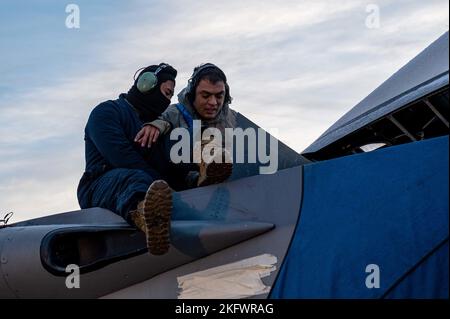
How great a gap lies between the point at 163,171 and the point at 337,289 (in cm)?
235

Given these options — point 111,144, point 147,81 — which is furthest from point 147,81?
point 111,144

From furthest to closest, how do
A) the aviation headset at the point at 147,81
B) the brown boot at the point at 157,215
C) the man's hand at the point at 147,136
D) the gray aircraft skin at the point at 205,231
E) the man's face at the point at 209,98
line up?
the aviation headset at the point at 147,81 < the man's face at the point at 209,98 < the man's hand at the point at 147,136 < the gray aircraft skin at the point at 205,231 < the brown boot at the point at 157,215

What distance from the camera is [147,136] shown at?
19.9 ft

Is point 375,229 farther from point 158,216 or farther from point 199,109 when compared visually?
point 199,109

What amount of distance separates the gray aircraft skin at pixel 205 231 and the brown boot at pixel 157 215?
13.3 inches

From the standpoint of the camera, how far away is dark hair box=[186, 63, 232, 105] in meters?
6.18

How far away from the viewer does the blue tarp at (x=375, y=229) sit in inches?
165

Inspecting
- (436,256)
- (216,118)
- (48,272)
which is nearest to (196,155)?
(216,118)

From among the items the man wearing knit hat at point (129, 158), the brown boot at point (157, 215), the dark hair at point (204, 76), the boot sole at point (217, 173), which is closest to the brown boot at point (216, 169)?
the boot sole at point (217, 173)

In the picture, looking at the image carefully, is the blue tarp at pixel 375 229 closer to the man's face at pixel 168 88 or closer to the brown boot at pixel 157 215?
the brown boot at pixel 157 215

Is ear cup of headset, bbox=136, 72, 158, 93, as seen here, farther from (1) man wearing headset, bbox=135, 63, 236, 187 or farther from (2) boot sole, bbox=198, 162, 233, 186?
(2) boot sole, bbox=198, 162, 233, 186

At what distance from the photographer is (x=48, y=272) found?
5645 millimetres

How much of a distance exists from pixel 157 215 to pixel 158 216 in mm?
Result: 15

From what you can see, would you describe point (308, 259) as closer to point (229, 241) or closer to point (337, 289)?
point (337, 289)
